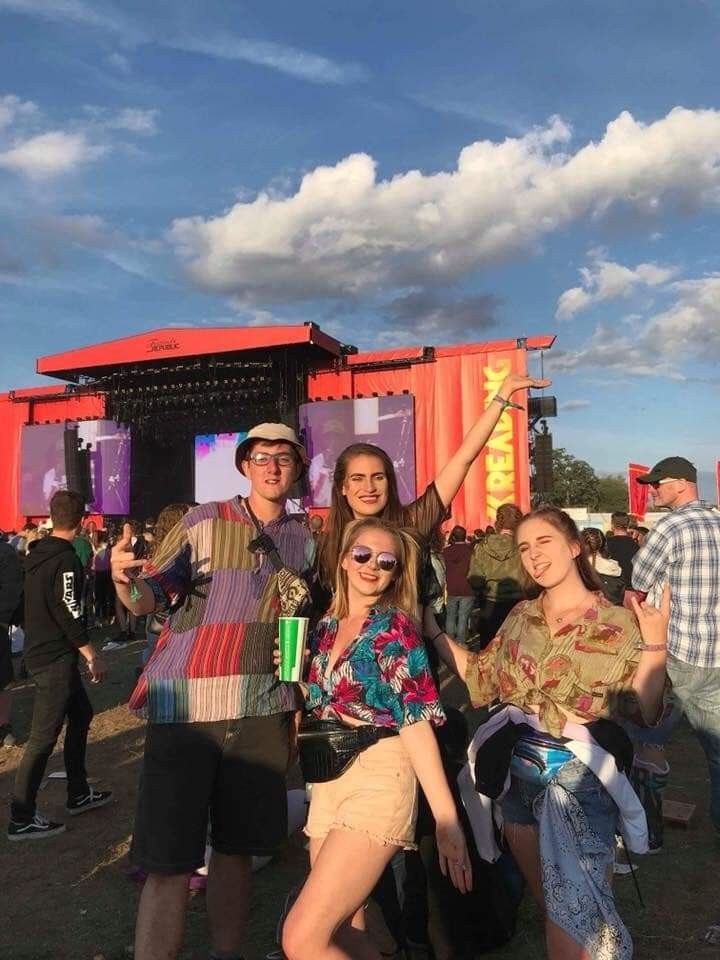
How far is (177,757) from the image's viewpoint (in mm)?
2168

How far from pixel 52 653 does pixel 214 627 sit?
224 centimetres

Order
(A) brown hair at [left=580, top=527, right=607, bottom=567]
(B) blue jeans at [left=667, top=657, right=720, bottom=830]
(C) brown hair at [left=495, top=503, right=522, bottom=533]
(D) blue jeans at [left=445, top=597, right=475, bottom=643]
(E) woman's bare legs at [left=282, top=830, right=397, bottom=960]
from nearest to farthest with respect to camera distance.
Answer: (E) woman's bare legs at [left=282, top=830, right=397, bottom=960], (B) blue jeans at [left=667, top=657, right=720, bottom=830], (A) brown hair at [left=580, top=527, right=607, bottom=567], (C) brown hair at [left=495, top=503, right=522, bottom=533], (D) blue jeans at [left=445, top=597, right=475, bottom=643]

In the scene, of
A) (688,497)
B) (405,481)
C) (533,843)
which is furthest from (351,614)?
(405,481)

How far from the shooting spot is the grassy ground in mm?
2879

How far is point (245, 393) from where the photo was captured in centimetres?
1789

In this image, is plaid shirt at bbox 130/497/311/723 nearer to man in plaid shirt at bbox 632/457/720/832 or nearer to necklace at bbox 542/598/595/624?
necklace at bbox 542/598/595/624

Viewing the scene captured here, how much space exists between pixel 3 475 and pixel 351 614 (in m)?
21.3

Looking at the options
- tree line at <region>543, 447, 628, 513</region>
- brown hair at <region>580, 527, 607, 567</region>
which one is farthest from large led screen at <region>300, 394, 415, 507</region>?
tree line at <region>543, 447, 628, 513</region>

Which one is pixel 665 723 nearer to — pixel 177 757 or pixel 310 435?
pixel 177 757

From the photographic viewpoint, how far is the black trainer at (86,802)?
430 cm

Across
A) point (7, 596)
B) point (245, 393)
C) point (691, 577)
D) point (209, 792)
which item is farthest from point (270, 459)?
point (245, 393)

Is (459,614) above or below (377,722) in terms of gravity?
below

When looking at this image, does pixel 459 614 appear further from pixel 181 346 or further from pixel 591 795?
pixel 181 346

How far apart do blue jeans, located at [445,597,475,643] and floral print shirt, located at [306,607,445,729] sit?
685 centimetres
